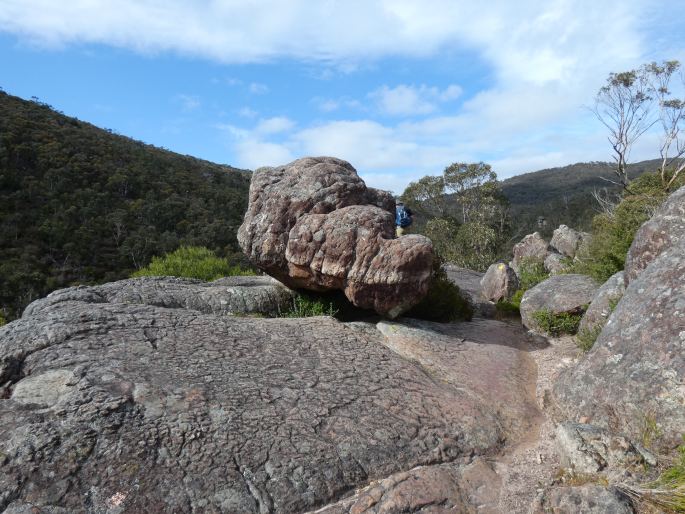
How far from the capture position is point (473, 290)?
15438 millimetres

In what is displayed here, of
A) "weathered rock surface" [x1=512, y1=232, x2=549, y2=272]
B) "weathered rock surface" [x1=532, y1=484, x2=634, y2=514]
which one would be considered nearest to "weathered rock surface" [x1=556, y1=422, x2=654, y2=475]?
"weathered rock surface" [x1=532, y1=484, x2=634, y2=514]

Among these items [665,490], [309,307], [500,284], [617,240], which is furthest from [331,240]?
[500,284]

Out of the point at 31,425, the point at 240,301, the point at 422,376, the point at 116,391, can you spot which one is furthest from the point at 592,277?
the point at 31,425

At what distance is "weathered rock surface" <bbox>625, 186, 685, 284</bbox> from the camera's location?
6.77m

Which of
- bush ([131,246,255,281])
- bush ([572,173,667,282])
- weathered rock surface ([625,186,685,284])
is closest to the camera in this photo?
weathered rock surface ([625,186,685,284])

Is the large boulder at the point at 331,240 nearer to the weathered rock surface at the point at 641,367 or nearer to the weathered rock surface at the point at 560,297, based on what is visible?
the weathered rock surface at the point at 641,367

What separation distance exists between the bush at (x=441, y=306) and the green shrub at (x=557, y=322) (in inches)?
49.6

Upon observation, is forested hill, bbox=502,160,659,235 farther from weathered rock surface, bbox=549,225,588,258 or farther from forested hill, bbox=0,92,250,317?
forested hill, bbox=0,92,250,317

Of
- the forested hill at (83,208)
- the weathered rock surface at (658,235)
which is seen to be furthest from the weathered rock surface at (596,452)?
the forested hill at (83,208)

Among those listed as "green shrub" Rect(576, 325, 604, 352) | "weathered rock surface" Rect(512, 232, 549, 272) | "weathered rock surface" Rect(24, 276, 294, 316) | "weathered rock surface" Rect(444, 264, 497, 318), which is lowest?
"weathered rock surface" Rect(444, 264, 497, 318)

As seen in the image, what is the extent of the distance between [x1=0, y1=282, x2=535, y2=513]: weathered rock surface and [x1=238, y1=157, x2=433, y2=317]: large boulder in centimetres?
82

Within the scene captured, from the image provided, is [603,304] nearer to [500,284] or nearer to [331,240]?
[331,240]

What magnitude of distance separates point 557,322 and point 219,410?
20.4 ft

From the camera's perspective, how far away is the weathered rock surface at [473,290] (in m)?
10.8
